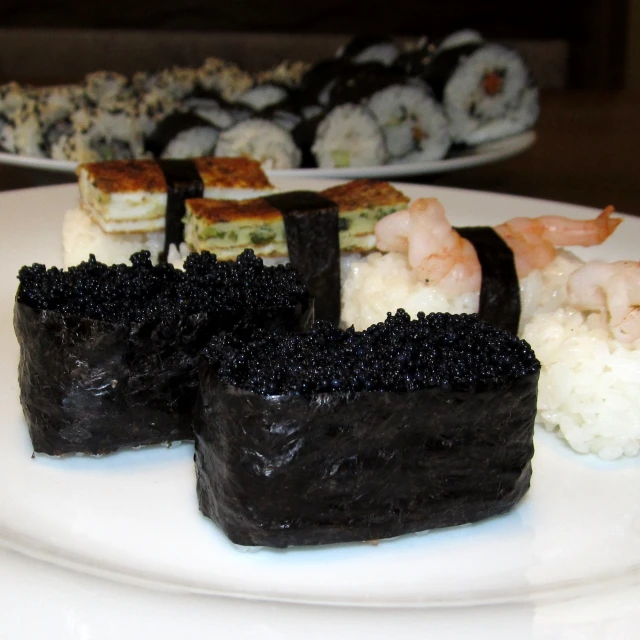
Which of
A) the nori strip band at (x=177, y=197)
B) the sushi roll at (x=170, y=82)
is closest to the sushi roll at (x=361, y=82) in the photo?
the sushi roll at (x=170, y=82)

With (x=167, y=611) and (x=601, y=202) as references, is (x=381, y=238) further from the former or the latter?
(x=601, y=202)

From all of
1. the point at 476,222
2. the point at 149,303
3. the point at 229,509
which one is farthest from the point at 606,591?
the point at 476,222

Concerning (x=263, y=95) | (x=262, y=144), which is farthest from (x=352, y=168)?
(x=263, y=95)

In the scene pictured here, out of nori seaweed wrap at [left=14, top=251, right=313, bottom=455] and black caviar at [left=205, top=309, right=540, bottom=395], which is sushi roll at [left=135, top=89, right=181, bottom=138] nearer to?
nori seaweed wrap at [left=14, top=251, right=313, bottom=455]

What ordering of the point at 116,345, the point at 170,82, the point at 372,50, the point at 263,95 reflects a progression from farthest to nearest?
1. the point at 372,50
2. the point at 170,82
3. the point at 263,95
4. the point at 116,345

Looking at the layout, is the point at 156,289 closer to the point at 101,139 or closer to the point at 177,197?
the point at 177,197
